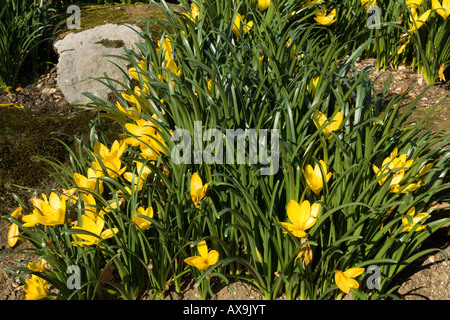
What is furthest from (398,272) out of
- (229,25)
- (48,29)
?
(48,29)

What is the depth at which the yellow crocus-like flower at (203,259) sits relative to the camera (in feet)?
5.69

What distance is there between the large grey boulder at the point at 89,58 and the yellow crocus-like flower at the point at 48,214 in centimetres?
131

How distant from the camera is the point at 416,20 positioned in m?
2.82

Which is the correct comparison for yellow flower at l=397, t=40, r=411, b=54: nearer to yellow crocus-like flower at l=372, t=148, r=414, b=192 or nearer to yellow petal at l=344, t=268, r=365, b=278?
yellow crocus-like flower at l=372, t=148, r=414, b=192

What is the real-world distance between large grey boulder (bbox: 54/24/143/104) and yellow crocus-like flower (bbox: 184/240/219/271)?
1.62m

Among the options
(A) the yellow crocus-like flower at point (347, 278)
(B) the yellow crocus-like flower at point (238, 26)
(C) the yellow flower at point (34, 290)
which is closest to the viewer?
(A) the yellow crocus-like flower at point (347, 278)

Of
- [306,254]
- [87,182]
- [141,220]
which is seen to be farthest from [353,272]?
[87,182]

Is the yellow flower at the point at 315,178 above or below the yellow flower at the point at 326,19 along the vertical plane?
below

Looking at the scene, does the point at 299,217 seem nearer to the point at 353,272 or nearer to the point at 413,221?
the point at 353,272

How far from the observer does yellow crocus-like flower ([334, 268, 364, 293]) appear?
5.54 ft

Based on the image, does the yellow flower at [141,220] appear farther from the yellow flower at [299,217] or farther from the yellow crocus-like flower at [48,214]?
the yellow flower at [299,217]

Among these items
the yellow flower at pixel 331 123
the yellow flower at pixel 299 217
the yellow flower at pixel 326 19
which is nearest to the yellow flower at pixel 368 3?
the yellow flower at pixel 326 19

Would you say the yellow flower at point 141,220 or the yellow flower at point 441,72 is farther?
the yellow flower at point 441,72
